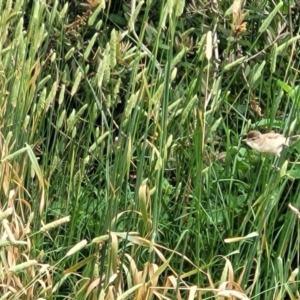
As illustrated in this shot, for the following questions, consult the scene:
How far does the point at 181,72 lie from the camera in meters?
2.22

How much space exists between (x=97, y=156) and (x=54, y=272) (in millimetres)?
267

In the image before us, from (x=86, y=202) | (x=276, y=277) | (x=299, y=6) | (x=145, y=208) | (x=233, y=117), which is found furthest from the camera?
(x=233, y=117)

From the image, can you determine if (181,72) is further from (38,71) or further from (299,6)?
(38,71)

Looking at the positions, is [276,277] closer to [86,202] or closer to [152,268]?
[152,268]

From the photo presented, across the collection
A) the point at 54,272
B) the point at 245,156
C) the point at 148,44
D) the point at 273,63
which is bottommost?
the point at 54,272

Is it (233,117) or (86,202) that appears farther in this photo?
(233,117)

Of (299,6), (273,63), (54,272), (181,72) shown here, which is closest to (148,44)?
(181,72)

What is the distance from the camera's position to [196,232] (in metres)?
1.47

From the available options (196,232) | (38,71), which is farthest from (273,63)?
(38,71)

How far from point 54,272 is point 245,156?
1.77ft

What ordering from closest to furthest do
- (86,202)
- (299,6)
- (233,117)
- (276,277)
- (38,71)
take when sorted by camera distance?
(276,277) < (38,71) < (86,202) < (299,6) < (233,117)

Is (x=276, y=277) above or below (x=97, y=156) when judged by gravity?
below

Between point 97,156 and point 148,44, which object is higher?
point 148,44

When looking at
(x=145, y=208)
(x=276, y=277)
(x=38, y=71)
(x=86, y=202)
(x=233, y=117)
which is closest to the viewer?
(x=145, y=208)
